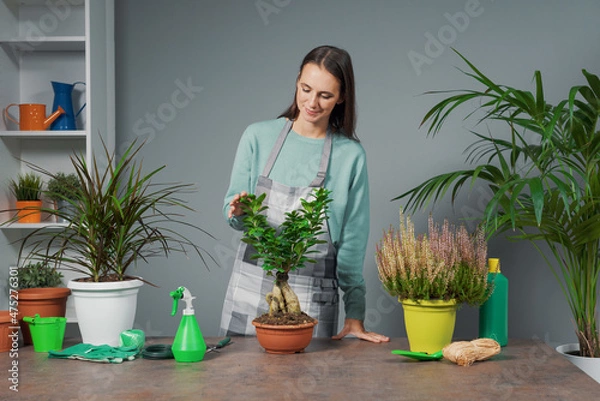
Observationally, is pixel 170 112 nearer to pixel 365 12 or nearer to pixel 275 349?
pixel 365 12

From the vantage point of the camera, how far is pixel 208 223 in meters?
3.49

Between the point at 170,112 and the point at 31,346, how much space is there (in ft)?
6.25

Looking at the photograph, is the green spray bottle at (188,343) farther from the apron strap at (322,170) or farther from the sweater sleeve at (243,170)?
the apron strap at (322,170)

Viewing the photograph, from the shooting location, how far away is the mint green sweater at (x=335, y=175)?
2.29 meters

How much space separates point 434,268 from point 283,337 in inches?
16.6

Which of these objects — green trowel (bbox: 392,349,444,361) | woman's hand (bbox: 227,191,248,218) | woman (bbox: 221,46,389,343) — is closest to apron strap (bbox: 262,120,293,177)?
woman (bbox: 221,46,389,343)

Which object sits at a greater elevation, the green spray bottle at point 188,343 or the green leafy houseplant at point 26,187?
the green leafy houseplant at point 26,187

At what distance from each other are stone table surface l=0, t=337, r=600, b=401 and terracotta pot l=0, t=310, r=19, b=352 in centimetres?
3

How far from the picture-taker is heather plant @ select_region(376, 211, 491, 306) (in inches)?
64.8

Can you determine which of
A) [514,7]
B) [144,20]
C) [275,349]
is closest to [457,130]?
[514,7]

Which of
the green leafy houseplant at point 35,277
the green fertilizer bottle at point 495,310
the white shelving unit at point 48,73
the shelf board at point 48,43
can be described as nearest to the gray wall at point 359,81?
the white shelving unit at point 48,73

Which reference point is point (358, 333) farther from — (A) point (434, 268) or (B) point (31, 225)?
(B) point (31, 225)

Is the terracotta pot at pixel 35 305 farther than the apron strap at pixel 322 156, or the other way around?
the apron strap at pixel 322 156

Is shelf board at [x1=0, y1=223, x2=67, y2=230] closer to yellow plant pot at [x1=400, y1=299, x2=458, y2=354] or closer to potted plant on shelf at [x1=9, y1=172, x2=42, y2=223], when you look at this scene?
potted plant on shelf at [x1=9, y1=172, x2=42, y2=223]
